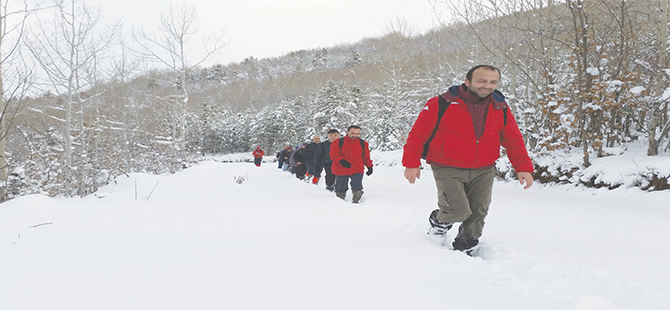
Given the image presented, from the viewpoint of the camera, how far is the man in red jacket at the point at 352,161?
6.98 metres

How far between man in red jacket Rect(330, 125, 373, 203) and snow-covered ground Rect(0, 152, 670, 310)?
224 cm

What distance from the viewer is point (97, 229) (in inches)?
132

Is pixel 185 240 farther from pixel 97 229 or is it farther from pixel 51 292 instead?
pixel 51 292

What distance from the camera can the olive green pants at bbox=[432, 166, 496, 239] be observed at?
3051 millimetres

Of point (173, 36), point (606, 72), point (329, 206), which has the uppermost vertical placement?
point (173, 36)

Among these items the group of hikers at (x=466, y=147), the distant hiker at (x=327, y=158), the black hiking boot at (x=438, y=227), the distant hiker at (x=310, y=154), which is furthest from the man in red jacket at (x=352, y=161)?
the distant hiker at (x=310, y=154)

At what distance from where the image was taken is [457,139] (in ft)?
10.0

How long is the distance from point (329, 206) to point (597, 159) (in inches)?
193

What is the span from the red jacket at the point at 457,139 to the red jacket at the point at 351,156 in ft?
12.6

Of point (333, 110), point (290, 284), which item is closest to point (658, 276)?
point (290, 284)

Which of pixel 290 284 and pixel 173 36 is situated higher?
pixel 173 36

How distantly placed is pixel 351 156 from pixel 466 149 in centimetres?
411

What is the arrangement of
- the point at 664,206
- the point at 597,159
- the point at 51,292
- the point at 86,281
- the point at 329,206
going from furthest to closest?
the point at 597,159 → the point at 329,206 → the point at 664,206 → the point at 86,281 → the point at 51,292

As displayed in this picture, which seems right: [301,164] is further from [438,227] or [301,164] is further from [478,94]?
[478,94]
